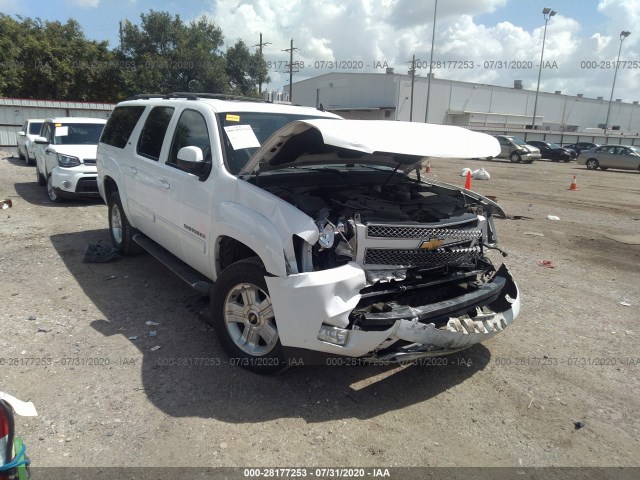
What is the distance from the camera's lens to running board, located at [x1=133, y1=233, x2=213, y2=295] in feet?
13.1

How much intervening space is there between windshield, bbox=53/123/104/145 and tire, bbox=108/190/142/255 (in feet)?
16.1

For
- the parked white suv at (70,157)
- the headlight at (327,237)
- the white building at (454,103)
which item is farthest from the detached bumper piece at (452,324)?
the white building at (454,103)

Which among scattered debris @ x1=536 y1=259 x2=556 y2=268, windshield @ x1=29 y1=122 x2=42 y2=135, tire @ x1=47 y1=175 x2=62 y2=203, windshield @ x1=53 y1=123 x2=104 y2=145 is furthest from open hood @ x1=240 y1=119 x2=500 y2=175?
windshield @ x1=29 y1=122 x2=42 y2=135

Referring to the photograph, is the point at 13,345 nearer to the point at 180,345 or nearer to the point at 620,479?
the point at 180,345

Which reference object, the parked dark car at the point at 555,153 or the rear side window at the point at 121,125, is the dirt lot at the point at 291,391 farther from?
the parked dark car at the point at 555,153

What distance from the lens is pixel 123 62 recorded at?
38531 millimetres

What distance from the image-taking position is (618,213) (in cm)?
1187

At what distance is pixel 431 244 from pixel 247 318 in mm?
1462

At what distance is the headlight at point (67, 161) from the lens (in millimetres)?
9453

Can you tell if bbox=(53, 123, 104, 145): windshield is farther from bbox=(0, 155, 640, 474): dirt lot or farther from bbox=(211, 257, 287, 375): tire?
bbox=(211, 257, 287, 375): tire

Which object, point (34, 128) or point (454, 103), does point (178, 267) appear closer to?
point (34, 128)

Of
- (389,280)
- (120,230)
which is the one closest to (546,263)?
(389,280)

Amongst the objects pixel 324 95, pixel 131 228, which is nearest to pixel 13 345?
pixel 131 228

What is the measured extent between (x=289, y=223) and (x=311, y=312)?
602 millimetres
